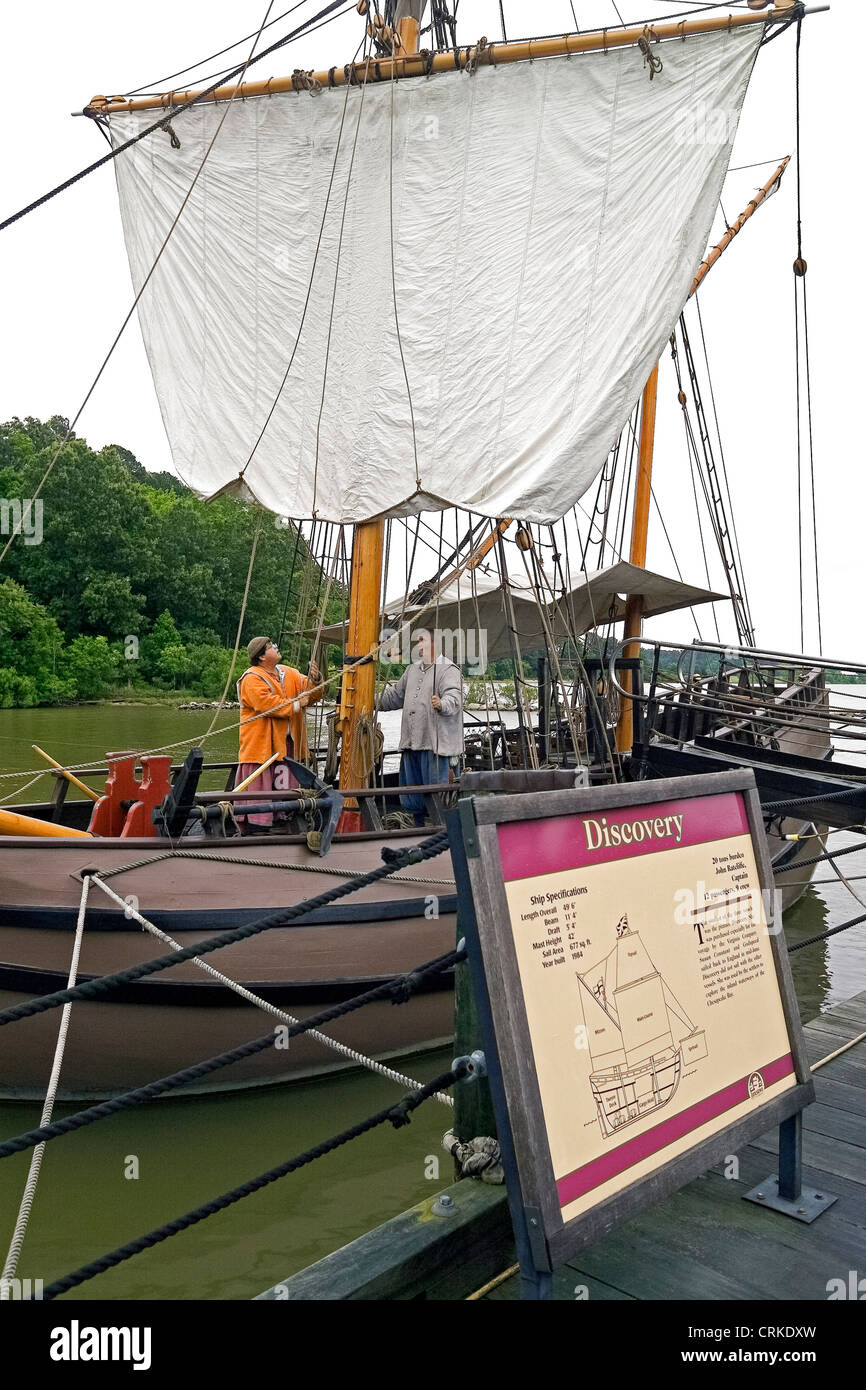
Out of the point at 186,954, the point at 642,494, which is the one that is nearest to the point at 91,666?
the point at 642,494

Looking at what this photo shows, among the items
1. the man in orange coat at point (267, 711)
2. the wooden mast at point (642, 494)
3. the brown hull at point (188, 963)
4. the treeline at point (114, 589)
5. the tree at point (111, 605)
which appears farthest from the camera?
the tree at point (111, 605)

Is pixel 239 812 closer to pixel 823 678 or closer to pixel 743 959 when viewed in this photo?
pixel 743 959

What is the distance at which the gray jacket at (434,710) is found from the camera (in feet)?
23.6

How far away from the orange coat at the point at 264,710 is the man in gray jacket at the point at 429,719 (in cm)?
75

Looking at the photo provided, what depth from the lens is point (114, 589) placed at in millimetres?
42656

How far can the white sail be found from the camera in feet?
28.9

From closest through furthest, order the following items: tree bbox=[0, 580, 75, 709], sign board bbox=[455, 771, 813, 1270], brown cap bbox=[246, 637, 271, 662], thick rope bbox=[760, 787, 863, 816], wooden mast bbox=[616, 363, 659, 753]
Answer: sign board bbox=[455, 771, 813, 1270]
thick rope bbox=[760, 787, 863, 816]
brown cap bbox=[246, 637, 271, 662]
wooden mast bbox=[616, 363, 659, 753]
tree bbox=[0, 580, 75, 709]

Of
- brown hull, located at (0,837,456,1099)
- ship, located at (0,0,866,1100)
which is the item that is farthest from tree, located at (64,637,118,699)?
brown hull, located at (0,837,456,1099)

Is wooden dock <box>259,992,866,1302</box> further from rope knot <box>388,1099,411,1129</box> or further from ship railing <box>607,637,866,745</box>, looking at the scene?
ship railing <box>607,637,866,745</box>

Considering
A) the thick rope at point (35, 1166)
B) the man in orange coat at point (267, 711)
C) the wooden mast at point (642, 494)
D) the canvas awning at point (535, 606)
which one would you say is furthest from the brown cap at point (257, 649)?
the wooden mast at point (642, 494)

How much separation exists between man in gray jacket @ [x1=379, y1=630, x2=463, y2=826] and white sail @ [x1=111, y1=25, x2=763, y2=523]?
6.67 ft

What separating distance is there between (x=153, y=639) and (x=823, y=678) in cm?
3511

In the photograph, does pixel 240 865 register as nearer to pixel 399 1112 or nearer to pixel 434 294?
pixel 399 1112

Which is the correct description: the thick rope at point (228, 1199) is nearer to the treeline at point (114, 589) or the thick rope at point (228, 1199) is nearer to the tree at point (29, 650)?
the treeline at point (114, 589)
